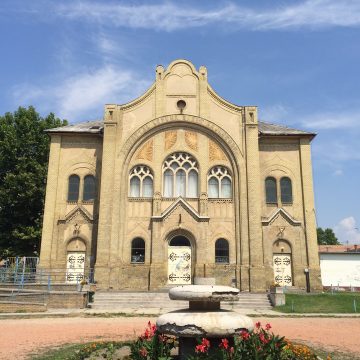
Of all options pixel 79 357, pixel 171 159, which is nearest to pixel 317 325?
pixel 79 357

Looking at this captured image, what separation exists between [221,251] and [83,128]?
49.1 ft

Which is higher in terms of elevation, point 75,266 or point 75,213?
point 75,213

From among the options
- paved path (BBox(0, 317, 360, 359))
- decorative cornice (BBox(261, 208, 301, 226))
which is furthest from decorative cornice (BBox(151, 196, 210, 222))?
paved path (BBox(0, 317, 360, 359))

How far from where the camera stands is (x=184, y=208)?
1162 inches

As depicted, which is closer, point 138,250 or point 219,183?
point 138,250

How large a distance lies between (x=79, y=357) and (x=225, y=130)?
78.0 ft

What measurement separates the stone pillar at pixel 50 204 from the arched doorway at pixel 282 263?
1673 centimetres

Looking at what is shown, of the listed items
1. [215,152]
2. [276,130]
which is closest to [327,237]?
[276,130]

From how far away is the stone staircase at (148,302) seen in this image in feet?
77.4

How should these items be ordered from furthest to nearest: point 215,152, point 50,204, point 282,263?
point 215,152 → point 50,204 → point 282,263

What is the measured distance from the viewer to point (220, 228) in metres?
29.5

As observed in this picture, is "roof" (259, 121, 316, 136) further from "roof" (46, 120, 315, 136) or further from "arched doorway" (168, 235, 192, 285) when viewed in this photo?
"arched doorway" (168, 235, 192, 285)

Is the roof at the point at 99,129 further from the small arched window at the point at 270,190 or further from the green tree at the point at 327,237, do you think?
the green tree at the point at 327,237

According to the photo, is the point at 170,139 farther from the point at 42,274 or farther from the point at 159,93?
the point at 42,274
